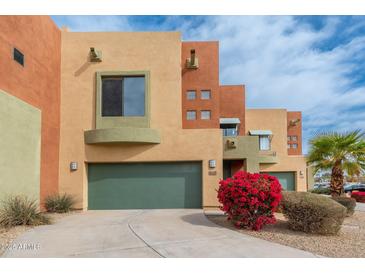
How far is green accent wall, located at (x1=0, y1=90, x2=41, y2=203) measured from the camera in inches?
332

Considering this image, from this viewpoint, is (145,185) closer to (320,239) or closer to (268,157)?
(320,239)

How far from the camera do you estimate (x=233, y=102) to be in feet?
66.8

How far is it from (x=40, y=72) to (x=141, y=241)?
834 cm

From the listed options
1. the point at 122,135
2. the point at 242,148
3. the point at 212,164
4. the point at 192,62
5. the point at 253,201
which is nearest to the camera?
the point at 253,201

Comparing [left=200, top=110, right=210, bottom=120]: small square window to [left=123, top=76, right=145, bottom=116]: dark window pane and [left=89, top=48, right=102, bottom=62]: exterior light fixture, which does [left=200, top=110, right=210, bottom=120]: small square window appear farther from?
[left=89, top=48, right=102, bottom=62]: exterior light fixture

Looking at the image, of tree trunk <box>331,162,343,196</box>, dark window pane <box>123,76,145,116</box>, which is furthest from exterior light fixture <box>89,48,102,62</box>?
tree trunk <box>331,162,343,196</box>

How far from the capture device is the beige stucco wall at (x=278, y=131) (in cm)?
2489

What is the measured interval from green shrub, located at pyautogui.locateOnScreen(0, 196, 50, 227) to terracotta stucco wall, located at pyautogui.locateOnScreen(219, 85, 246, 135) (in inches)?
577

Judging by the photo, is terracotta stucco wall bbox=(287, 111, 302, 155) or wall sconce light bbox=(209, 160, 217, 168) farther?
terracotta stucco wall bbox=(287, 111, 302, 155)

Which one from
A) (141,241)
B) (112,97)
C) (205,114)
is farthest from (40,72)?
(141,241)

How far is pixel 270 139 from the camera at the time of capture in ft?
84.2

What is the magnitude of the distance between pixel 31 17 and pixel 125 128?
5637 millimetres

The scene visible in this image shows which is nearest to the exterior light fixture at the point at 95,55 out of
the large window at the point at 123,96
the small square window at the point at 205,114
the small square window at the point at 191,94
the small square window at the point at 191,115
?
the large window at the point at 123,96

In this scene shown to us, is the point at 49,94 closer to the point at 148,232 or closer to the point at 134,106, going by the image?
the point at 134,106
